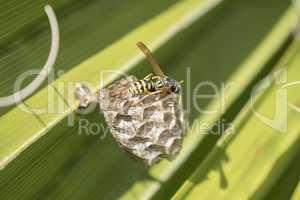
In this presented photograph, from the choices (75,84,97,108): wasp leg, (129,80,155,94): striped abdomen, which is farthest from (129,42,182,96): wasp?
(75,84,97,108): wasp leg

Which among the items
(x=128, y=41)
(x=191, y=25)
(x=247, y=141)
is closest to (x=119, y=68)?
(x=128, y=41)

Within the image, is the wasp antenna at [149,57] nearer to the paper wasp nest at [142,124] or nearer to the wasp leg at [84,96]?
the paper wasp nest at [142,124]

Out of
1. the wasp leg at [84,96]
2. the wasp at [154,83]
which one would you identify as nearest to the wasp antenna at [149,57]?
the wasp at [154,83]

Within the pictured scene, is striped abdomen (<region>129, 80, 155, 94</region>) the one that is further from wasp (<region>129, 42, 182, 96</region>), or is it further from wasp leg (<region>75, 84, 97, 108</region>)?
wasp leg (<region>75, 84, 97, 108</region>)

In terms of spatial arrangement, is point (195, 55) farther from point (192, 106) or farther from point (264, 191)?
point (264, 191)

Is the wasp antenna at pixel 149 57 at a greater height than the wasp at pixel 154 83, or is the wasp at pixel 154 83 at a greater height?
the wasp antenna at pixel 149 57

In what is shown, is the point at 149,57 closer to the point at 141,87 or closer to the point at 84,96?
the point at 141,87

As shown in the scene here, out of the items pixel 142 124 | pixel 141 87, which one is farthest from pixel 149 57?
pixel 142 124
